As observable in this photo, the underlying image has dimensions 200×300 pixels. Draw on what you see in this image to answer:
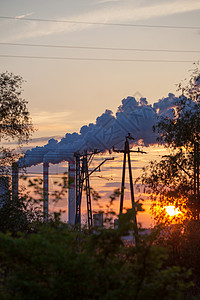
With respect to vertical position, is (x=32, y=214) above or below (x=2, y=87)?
below

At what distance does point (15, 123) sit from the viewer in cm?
2339

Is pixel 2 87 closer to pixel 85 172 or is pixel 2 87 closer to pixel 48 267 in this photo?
pixel 85 172

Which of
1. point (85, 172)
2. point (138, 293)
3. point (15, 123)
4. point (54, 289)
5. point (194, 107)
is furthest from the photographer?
point (85, 172)

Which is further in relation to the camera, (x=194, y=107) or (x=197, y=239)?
(x=194, y=107)

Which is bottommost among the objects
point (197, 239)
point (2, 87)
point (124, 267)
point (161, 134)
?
point (197, 239)

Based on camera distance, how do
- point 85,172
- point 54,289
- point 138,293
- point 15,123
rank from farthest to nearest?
point 85,172 < point 15,123 < point 138,293 < point 54,289

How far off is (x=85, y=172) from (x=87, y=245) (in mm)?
25553

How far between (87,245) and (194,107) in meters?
17.3

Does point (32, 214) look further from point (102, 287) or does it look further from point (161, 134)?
point (102, 287)

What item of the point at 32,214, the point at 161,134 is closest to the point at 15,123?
the point at 32,214

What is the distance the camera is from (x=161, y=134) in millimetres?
26547

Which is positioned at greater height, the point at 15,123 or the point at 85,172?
the point at 15,123

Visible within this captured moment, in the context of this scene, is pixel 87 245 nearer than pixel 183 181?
Yes

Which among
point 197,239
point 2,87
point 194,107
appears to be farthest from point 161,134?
point 2,87
